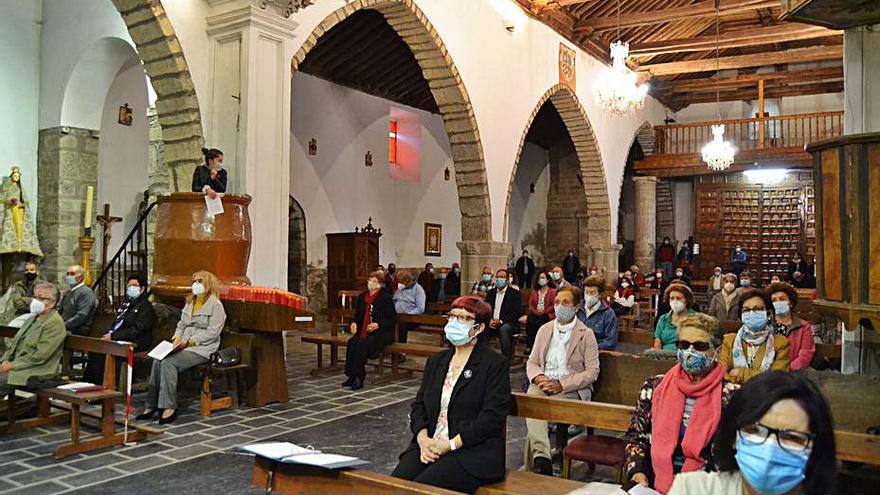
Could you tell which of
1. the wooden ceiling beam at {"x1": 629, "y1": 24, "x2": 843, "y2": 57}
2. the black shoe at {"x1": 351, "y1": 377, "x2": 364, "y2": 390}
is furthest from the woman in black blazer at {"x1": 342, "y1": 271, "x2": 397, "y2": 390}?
the wooden ceiling beam at {"x1": 629, "y1": 24, "x2": 843, "y2": 57}

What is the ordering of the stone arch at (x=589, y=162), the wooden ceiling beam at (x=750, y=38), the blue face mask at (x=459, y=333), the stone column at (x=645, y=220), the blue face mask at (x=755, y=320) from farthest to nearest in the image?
the stone column at (x=645, y=220) < the stone arch at (x=589, y=162) < the wooden ceiling beam at (x=750, y=38) < the blue face mask at (x=755, y=320) < the blue face mask at (x=459, y=333)

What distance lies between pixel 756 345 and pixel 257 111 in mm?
4824

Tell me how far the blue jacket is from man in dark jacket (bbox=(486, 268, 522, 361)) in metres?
2.29

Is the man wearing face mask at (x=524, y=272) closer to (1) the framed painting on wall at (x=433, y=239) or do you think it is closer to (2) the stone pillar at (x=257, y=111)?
(1) the framed painting on wall at (x=433, y=239)

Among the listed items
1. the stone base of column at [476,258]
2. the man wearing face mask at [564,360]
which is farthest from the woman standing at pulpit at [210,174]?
the stone base of column at [476,258]

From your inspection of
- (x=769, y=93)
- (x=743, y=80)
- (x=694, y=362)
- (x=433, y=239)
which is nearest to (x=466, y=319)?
(x=694, y=362)

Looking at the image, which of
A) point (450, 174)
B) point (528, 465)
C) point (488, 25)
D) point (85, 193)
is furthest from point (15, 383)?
point (450, 174)

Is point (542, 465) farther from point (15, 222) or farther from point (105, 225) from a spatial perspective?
point (105, 225)

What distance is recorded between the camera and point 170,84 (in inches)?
288

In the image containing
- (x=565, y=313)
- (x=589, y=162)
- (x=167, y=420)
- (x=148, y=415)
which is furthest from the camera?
(x=589, y=162)

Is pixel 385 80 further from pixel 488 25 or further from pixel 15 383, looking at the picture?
pixel 15 383

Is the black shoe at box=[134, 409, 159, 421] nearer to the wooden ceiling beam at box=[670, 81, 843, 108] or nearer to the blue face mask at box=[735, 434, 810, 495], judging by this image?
the blue face mask at box=[735, 434, 810, 495]

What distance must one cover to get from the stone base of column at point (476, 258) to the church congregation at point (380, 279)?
0.05 m

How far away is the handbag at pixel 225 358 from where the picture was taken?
5.99 m
